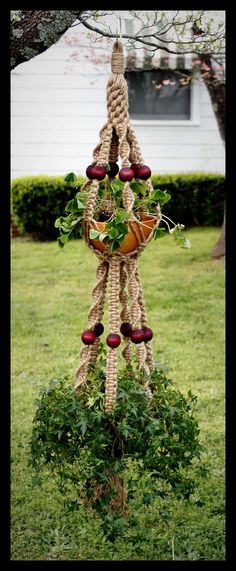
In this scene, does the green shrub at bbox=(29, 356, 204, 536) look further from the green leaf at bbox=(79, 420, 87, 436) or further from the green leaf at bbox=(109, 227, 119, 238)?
the green leaf at bbox=(109, 227, 119, 238)

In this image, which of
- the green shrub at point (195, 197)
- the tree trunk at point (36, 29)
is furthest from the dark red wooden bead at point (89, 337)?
the green shrub at point (195, 197)

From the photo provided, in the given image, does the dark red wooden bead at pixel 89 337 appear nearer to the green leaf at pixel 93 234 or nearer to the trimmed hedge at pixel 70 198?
the green leaf at pixel 93 234

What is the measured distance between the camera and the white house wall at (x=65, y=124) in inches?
412

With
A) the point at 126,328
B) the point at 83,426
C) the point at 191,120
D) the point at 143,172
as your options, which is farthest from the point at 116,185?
the point at 191,120

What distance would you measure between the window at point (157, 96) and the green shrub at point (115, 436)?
8363 millimetres

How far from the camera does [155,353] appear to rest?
6.15 meters

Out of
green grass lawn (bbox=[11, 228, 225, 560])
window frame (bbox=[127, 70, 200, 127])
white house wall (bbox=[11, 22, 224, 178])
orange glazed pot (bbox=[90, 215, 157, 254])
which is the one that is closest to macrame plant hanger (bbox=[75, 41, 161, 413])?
orange glazed pot (bbox=[90, 215, 157, 254])

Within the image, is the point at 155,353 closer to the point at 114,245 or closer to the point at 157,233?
the point at 157,233

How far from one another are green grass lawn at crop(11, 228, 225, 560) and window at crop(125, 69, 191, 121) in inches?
78.2

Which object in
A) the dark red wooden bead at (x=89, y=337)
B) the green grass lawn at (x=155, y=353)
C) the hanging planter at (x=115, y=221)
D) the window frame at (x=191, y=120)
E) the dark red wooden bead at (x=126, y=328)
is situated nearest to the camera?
the hanging planter at (x=115, y=221)

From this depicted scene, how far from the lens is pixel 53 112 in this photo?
10617 millimetres

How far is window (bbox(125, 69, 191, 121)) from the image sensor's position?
10930 millimetres
